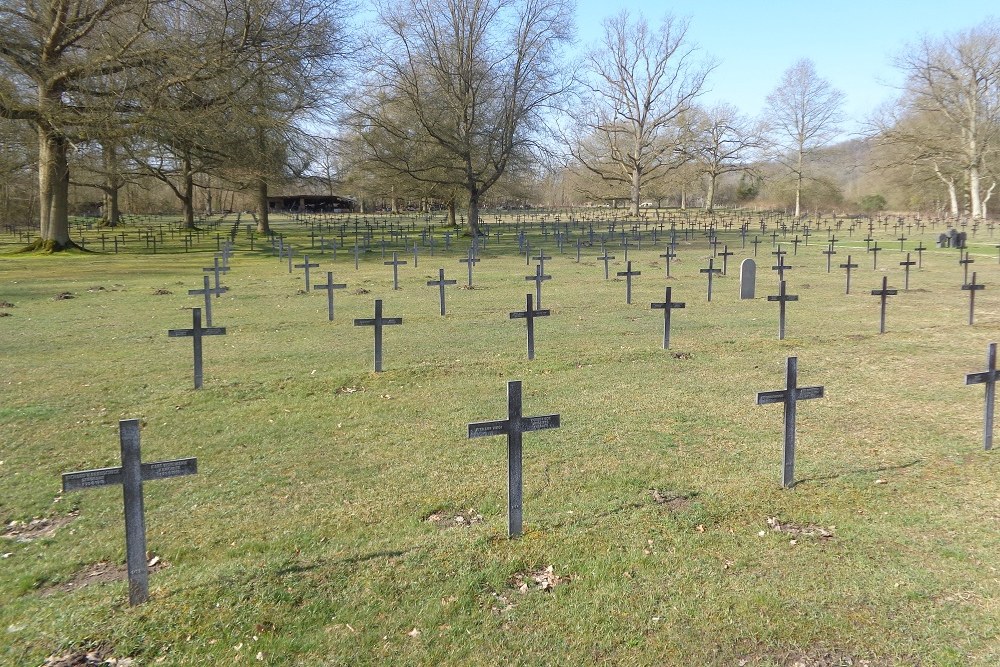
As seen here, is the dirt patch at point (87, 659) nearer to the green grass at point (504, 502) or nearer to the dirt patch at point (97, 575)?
the green grass at point (504, 502)

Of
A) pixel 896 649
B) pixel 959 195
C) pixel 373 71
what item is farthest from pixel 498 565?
pixel 959 195

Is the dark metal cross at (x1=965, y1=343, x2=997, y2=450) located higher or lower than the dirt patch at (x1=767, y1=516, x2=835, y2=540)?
higher

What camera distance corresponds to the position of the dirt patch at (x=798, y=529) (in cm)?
469

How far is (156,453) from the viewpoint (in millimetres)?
6453

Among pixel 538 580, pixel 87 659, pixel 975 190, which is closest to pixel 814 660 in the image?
pixel 538 580

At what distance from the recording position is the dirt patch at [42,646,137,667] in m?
3.36

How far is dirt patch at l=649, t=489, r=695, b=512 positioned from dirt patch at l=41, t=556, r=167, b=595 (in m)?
3.30

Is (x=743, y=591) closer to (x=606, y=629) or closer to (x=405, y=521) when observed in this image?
(x=606, y=629)

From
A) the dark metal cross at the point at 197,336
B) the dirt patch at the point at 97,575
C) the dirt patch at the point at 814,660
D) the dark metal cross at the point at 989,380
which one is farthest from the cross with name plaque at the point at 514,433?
the dark metal cross at the point at 197,336

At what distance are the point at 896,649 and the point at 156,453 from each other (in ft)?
19.0

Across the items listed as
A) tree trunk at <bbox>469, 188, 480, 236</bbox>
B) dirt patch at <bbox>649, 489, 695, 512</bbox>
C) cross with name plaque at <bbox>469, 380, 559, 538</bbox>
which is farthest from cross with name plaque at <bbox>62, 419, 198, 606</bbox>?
tree trunk at <bbox>469, 188, 480, 236</bbox>

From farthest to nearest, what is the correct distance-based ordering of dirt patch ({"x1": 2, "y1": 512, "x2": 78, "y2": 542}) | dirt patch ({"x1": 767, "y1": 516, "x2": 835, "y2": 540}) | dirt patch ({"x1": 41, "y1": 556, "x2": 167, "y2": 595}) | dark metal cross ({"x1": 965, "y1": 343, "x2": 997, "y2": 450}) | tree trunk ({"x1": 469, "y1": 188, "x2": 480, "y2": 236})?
tree trunk ({"x1": 469, "y1": 188, "x2": 480, "y2": 236}), dark metal cross ({"x1": 965, "y1": 343, "x2": 997, "y2": 450}), dirt patch ({"x1": 2, "y1": 512, "x2": 78, "y2": 542}), dirt patch ({"x1": 767, "y1": 516, "x2": 835, "y2": 540}), dirt patch ({"x1": 41, "y1": 556, "x2": 167, "y2": 595})

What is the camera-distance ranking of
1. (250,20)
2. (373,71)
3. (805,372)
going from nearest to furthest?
(805,372) < (250,20) < (373,71)

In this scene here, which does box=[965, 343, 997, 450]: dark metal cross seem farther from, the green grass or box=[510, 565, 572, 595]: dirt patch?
box=[510, 565, 572, 595]: dirt patch
